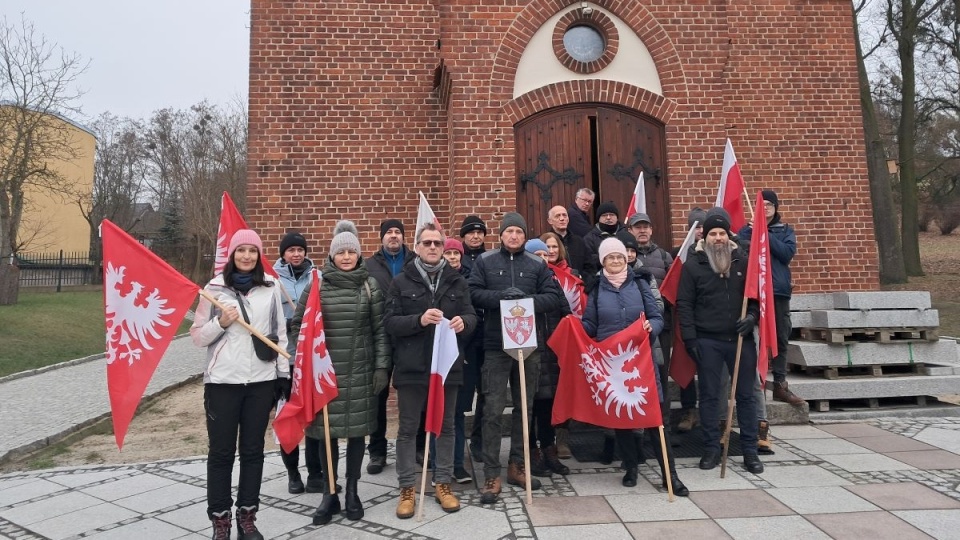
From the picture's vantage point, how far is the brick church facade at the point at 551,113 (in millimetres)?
7180

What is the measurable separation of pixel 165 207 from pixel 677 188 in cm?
3878

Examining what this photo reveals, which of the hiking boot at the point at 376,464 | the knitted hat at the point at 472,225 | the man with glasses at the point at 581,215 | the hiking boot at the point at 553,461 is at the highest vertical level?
the man with glasses at the point at 581,215

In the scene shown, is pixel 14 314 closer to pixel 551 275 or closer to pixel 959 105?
pixel 551 275

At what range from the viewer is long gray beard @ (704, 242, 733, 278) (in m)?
4.66

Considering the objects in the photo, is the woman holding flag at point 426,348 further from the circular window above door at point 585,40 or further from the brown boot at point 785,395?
the circular window above door at point 585,40

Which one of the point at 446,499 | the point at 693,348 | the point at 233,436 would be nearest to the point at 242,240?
the point at 233,436

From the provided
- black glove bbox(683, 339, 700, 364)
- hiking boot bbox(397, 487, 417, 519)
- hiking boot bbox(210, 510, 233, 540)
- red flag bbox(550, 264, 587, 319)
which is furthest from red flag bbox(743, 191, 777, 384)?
hiking boot bbox(210, 510, 233, 540)

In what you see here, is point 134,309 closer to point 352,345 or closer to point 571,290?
point 352,345

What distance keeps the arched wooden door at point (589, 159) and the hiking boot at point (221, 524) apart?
4756 mm

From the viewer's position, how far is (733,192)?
233 inches

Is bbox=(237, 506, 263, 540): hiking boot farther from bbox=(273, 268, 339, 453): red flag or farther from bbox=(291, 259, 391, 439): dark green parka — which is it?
bbox=(291, 259, 391, 439): dark green parka

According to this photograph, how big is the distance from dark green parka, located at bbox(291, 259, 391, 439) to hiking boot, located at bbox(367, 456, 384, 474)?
99cm

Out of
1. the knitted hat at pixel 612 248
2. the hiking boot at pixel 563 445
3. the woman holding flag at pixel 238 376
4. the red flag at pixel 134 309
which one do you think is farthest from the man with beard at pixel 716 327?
the red flag at pixel 134 309

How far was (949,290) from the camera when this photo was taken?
53.2ft
